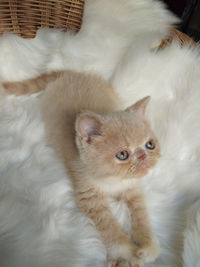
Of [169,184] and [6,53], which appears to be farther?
[6,53]

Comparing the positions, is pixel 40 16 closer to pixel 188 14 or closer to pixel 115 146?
pixel 115 146

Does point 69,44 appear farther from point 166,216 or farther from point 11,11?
point 166,216

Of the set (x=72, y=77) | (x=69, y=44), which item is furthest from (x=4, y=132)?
(x=69, y=44)

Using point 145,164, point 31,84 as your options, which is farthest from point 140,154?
point 31,84

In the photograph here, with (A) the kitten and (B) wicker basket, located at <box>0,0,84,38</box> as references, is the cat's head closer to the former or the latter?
(A) the kitten

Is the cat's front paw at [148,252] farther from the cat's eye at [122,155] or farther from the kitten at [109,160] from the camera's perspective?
the cat's eye at [122,155]

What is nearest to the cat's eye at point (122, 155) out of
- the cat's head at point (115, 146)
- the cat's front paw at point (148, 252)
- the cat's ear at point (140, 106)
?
the cat's head at point (115, 146)

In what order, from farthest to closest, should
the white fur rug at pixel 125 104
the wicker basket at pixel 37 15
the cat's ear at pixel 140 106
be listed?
the wicker basket at pixel 37 15 < the cat's ear at pixel 140 106 < the white fur rug at pixel 125 104
